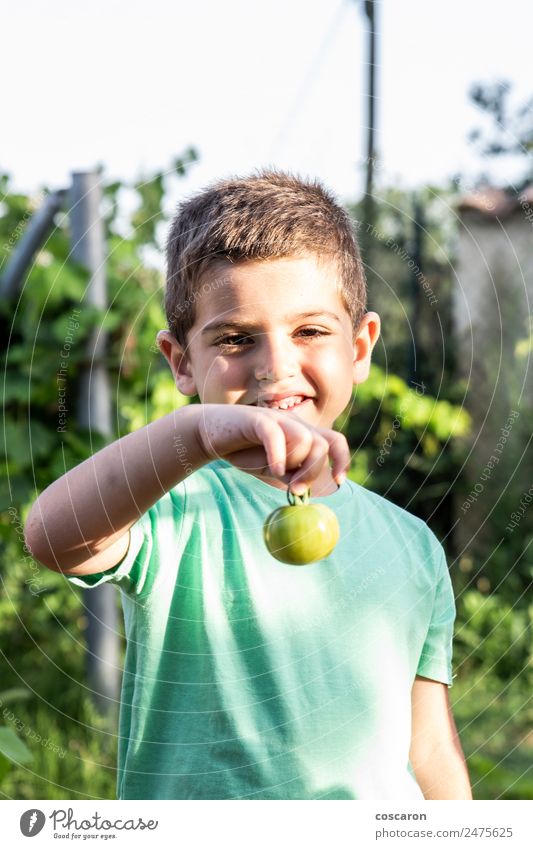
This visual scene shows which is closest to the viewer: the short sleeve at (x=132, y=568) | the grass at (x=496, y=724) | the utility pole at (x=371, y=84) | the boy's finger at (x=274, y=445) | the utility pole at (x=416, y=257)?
the boy's finger at (x=274, y=445)

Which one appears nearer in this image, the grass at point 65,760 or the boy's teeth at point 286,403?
the boy's teeth at point 286,403

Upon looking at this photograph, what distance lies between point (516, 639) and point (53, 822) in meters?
1.56

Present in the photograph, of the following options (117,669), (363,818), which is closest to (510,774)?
(117,669)

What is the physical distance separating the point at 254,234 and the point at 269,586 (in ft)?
0.87

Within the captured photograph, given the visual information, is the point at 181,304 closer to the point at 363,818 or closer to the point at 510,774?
the point at 363,818

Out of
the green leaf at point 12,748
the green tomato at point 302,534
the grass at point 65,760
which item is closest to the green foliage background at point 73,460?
the grass at point 65,760

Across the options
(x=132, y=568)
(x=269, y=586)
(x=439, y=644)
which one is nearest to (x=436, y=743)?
(x=439, y=644)

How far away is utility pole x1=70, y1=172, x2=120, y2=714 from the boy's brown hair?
66 centimetres

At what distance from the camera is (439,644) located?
0.85 m

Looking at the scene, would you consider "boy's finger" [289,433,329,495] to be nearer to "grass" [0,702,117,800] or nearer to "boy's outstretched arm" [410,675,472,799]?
"boy's outstretched arm" [410,675,472,799]

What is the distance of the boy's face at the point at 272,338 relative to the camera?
0.75 metres

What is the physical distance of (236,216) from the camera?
2.59 feet

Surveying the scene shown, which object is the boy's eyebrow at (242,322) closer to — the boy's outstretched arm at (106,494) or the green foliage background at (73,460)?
the boy's outstretched arm at (106,494)

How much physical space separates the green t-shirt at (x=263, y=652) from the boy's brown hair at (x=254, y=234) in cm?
15
